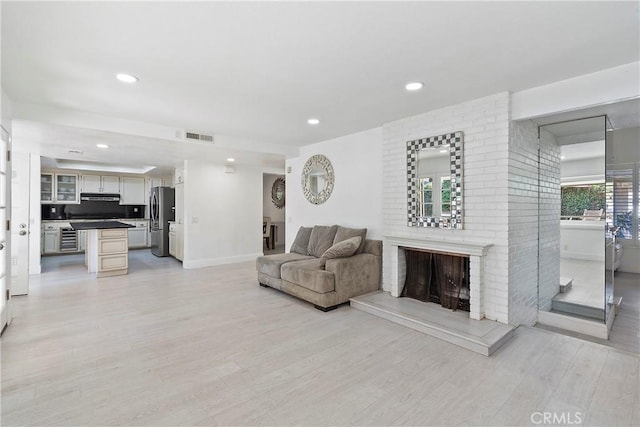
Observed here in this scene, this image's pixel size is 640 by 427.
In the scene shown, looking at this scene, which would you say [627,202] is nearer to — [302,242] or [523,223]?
[523,223]

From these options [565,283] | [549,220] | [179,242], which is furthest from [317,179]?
[565,283]

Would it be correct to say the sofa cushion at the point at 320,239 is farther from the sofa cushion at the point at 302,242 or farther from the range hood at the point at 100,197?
the range hood at the point at 100,197

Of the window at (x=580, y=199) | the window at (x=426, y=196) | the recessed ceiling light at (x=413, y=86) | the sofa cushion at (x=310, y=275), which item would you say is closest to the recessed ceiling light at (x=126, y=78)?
the recessed ceiling light at (x=413, y=86)

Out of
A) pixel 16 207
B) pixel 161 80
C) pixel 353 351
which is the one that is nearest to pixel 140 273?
pixel 16 207

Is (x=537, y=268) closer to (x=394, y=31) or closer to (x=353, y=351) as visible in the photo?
(x=353, y=351)

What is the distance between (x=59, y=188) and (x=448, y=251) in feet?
32.0

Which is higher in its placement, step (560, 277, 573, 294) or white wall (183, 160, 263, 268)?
white wall (183, 160, 263, 268)

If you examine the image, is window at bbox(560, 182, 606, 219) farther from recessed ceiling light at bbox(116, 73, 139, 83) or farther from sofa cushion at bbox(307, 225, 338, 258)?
recessed ceiling light at bbox(116, 73, 139, 83)

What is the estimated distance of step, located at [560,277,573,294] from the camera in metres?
3.98

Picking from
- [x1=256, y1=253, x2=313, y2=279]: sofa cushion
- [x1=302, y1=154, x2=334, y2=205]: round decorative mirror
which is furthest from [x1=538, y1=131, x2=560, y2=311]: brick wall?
[x1=256, y1=253, x2=313, y2=279]: sofa cushion

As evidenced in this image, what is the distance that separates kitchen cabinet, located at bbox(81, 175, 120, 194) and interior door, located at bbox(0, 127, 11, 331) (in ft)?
20.0

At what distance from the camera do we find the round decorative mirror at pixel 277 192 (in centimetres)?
1007

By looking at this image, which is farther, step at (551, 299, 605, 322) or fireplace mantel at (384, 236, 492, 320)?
step at (551, 299, 605, 322)

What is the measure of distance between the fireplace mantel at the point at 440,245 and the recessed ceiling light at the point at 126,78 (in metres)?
3.31
